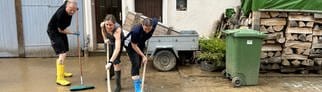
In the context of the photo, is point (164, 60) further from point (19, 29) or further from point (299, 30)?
point (19, 29)

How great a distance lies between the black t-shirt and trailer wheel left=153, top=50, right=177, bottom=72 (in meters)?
1.92

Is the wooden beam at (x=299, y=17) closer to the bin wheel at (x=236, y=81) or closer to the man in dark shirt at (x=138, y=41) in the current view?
the bin wheel at (x=236, y=81)

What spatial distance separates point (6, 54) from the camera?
9.15 metres

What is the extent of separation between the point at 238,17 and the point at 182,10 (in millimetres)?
1350

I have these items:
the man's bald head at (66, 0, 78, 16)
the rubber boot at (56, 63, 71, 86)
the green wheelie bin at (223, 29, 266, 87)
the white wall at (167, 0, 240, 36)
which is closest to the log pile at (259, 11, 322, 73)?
the green wheelie bin at (223, 29, 266, 87)

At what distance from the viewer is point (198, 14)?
29.8 ft

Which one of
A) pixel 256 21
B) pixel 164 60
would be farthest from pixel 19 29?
pixel 256 21

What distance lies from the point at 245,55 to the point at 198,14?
8.83 feet

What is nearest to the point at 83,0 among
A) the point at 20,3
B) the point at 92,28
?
the point at 92,28

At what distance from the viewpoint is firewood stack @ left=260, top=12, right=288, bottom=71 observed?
7207mm

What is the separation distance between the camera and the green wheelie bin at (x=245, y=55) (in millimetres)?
6559

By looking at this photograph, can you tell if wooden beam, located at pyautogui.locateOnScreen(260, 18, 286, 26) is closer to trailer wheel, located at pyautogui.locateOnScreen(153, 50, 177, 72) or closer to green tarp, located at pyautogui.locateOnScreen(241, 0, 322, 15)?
green tarp, located at pyautogui.locateOnScreen(241, 0, 322, 15)

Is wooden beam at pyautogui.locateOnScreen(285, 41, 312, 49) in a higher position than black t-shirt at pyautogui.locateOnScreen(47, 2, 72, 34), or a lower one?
lower

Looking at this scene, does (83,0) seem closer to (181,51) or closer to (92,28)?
(92,28)
